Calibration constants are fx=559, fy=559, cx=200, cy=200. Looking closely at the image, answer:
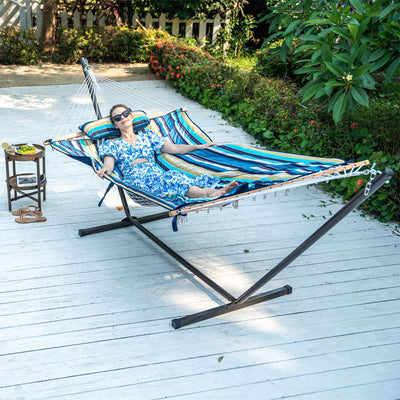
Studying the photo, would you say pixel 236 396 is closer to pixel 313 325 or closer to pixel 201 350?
pixel 201 350

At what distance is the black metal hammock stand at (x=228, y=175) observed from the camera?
7.94 feet

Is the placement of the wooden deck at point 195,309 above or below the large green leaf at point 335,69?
below

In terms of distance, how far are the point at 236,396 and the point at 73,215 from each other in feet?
6.79

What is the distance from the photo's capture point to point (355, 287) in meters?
3.10

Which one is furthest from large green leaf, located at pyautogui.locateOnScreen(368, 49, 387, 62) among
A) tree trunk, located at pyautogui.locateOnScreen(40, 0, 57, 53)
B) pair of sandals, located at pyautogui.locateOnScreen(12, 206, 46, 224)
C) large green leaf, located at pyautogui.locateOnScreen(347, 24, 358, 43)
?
tree trunk, located at pyautogui.locateOnScreen(40, 0, 57, 53)

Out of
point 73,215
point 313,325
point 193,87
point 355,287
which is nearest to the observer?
point 313,325

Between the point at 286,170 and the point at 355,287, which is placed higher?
the point at 286,170

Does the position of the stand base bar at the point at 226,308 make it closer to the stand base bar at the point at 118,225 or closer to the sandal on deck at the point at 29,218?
the stand base bar at the point at 118,225

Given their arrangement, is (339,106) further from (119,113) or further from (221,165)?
(119,113)

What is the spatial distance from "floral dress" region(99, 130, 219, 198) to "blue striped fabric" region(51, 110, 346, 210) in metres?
0.08

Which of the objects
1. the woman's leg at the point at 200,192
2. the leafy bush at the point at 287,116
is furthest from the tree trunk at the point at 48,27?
the woman's leg at the point at 200,192

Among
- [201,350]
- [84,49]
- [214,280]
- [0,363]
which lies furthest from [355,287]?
[84,49]

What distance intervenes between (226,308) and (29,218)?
1.65 metres

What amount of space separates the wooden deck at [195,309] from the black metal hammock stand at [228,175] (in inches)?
3.0
